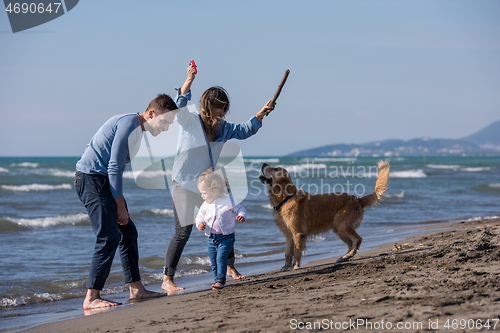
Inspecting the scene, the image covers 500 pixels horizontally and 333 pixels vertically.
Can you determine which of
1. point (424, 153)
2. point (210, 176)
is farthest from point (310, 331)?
point (424, 153)

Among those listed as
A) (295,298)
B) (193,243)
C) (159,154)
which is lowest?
(193,243)

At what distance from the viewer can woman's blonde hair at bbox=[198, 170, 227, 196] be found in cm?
395

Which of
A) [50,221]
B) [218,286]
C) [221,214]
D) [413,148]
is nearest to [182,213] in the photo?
[221,214]

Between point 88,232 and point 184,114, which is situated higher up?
point 184,114

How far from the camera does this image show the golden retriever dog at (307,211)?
18.3 feet

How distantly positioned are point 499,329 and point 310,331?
0.98 meters

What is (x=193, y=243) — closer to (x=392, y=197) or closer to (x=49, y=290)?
(x=49, y=290)

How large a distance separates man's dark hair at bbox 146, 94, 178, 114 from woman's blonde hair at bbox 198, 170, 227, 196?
2.30ft

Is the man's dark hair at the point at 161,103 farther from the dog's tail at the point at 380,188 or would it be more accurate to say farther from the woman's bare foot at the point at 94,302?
the dog's tail at the point at 380,188

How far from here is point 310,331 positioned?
7.93 ft

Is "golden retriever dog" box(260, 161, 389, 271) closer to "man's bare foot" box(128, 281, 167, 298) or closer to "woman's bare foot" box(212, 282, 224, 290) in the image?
"woman's bare foot" box(212, 282, 224, 290)

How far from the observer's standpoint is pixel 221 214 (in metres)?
3.95

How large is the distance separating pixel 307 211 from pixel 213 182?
7.02 ft

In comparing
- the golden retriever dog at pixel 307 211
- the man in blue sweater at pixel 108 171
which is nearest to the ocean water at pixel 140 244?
the golden retriever dog at pixel 307 211
